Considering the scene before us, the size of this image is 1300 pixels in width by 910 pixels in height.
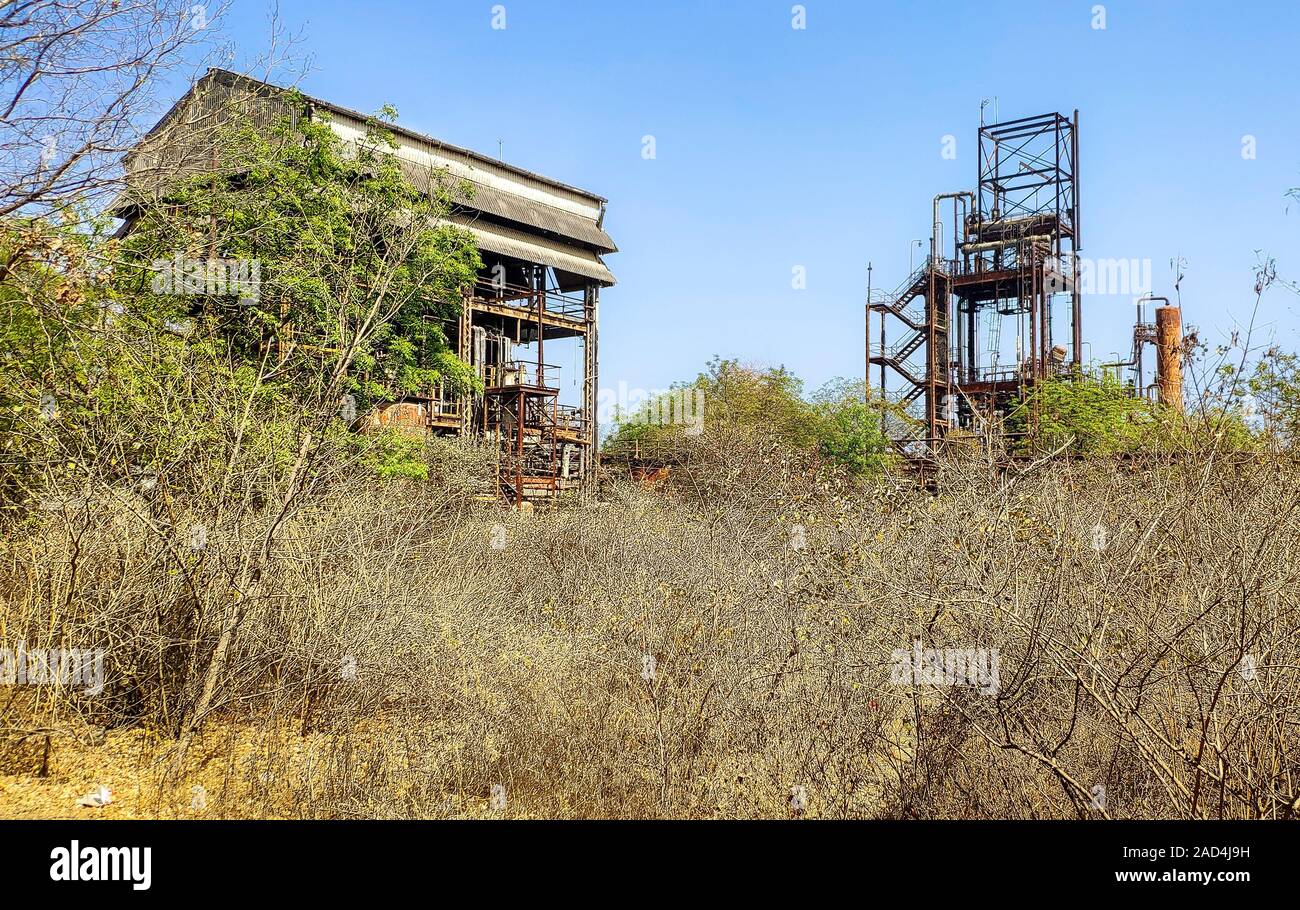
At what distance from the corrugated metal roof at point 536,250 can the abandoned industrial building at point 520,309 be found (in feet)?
0.14

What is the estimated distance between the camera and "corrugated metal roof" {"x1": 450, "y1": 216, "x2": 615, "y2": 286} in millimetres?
25663

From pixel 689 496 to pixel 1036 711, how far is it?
1281 centimetres

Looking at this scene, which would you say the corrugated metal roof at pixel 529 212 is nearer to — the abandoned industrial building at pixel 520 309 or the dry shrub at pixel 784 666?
the abandoned industrial building at pixel 520 309

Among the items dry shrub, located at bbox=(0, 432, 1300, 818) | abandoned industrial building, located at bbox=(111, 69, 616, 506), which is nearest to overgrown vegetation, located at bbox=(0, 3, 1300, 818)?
dry shrub, located at bbox=(0, 432, 1300, 818)

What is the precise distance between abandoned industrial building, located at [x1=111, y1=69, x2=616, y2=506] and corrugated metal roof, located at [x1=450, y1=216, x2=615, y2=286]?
0.04 m

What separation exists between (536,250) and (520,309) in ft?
6.46

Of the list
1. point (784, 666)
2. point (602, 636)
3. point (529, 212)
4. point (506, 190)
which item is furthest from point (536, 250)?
point (784, 666)

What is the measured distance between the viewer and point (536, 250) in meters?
27.4

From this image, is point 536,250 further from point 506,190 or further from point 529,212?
point 506,190

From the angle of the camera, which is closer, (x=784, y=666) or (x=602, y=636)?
(x=784, y=666)
